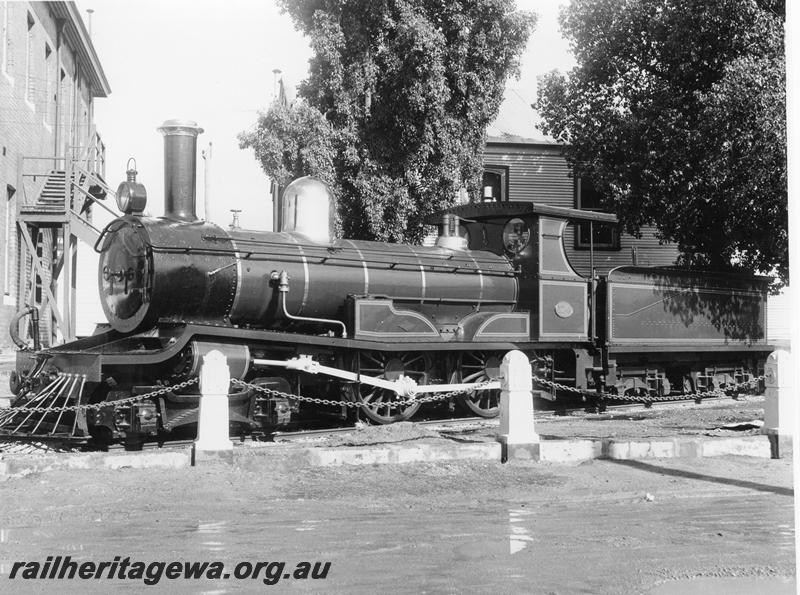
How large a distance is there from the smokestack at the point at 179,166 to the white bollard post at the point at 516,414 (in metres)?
3.95

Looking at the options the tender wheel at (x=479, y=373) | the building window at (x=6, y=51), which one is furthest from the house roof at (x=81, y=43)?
the tender wheel at (x=479, y=373)

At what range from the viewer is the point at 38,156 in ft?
57.1

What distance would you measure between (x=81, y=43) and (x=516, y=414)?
15.7 meters

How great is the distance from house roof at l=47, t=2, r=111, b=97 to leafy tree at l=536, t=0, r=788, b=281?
9737 mm

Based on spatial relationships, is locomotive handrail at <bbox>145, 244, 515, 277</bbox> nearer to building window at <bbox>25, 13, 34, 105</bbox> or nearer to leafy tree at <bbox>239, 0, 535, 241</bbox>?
leafy tree at <bbox>239, 0, 535, 241</bbox>

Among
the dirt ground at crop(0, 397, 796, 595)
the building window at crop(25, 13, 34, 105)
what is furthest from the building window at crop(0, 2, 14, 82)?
the dirt ground at crop(0, 397, 796, 595)

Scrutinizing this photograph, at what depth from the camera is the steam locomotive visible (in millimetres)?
9398

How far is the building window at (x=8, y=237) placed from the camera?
49.8ft

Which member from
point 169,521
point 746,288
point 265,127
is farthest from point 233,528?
point 265,127

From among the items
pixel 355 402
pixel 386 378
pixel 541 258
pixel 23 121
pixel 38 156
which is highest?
pixel 23 121

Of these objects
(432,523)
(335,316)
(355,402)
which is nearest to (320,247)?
(335,316)

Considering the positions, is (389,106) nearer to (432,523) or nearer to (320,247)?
(320,247)

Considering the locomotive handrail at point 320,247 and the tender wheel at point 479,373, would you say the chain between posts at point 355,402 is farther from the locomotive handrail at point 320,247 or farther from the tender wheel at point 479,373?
the locomotive handrail at point 320,247

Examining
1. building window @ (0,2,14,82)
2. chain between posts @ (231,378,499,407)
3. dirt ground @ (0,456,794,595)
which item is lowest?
dirt ground @ (0,456,794,595)
